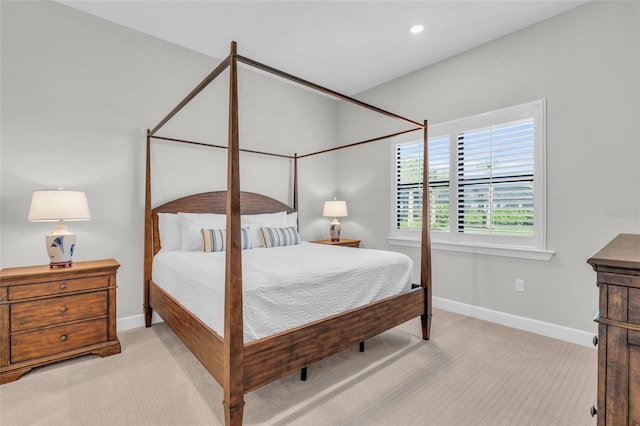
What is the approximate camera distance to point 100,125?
2826mm

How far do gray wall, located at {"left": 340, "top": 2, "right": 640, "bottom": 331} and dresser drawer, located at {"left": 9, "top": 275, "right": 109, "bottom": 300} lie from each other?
336 centimetres

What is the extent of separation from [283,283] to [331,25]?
249 cm

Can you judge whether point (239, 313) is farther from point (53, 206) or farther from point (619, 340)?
point (53, 206)

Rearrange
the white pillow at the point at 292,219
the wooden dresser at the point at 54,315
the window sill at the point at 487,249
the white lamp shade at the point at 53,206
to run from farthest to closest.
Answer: the white pillow at the point at 292,219 < the window sill at the point at 487,249 < the white lamp shade at the point at 53,206 < the wooden dresser at the point at 54,315

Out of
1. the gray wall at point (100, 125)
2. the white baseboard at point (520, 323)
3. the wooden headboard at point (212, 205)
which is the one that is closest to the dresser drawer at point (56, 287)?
the gray wall at point (100, 125)

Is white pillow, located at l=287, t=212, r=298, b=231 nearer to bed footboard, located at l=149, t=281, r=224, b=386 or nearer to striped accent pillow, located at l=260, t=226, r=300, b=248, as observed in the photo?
striped accent pillow, located at l=260, t=226, r=300, b=248

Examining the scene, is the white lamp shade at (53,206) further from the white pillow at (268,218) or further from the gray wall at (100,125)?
the white pillow at (268,218)

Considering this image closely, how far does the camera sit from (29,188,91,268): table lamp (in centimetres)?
222

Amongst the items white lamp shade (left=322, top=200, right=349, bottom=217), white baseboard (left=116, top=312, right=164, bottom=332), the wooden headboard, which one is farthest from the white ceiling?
white baseboard (left=116, top=312, right=164, bottom=332)

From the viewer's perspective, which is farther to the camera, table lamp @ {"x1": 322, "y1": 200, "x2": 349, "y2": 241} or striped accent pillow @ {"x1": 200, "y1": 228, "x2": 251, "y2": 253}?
table lamp @ {"x1": 322, "y1": 200, "x2": 349, "y2": 241}

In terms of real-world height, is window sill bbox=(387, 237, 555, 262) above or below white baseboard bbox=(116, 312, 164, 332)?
above

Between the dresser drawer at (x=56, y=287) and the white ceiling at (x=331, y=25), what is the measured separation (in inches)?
90.1

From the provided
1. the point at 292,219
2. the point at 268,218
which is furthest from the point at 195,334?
the point at 292,219

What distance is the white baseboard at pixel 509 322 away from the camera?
265 cm
